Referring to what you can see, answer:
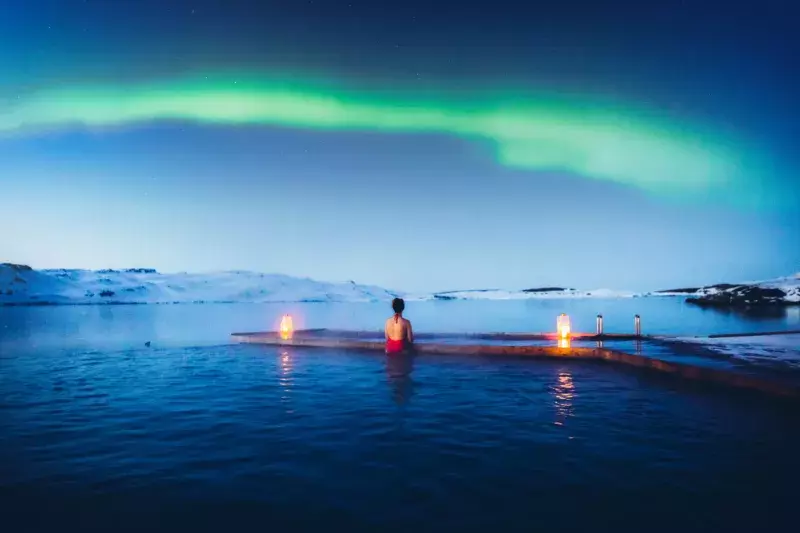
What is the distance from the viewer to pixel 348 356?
75.4 feet

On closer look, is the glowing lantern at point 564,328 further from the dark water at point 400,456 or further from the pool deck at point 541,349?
the dark water at point 400,456

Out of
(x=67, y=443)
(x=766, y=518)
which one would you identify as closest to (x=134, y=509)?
(x=67, y=443)

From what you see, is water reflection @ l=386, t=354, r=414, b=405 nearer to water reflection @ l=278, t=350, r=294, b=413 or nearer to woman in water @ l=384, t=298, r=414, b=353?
woman in water @ l=384, t=298, r=414, b=353

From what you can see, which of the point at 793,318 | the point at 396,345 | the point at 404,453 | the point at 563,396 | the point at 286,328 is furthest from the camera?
the point at 793,318

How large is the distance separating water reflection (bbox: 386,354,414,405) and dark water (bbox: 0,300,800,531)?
0.50ft

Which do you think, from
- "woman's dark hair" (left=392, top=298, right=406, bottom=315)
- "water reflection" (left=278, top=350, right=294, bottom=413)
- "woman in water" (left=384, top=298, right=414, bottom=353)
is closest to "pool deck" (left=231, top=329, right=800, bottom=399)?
"woman in water" (left=384, top=298, right=414, bottom=353)

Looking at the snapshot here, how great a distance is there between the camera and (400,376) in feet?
56.3

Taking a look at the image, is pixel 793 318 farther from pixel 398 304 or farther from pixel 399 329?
pixel 398 304

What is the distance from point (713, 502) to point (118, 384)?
1666 cm

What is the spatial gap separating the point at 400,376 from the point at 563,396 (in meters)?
5.79

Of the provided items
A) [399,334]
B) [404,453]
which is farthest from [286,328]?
[404,453]

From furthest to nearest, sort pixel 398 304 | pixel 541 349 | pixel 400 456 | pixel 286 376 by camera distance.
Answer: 1. pixel 541 349
2. pixel 398 304
3. pixel 286 376
4. pixel 400 456

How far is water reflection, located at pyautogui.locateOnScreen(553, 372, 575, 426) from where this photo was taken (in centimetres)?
1103

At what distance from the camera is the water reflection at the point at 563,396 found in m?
11.0
